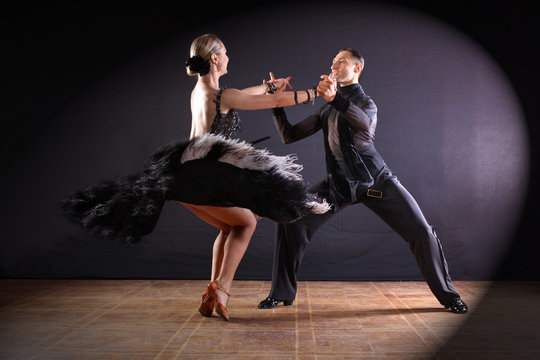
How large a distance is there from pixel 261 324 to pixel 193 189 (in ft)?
2.99

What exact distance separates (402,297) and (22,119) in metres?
3.73

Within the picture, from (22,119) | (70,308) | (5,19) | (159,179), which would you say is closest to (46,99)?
(22,119)

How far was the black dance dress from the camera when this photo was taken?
2.80 metres

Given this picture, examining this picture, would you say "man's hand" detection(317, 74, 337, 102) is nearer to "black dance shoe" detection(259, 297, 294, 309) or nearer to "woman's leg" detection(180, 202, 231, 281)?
"woman's leg" detection(180, 202, 231, 281)

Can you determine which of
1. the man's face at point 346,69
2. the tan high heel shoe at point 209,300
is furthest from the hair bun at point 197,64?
the tan high heel shoe at point 209,300

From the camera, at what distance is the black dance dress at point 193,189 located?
280 cm

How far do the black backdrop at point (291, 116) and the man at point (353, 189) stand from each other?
3.66ft

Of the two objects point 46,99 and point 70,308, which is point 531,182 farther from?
point 46,99

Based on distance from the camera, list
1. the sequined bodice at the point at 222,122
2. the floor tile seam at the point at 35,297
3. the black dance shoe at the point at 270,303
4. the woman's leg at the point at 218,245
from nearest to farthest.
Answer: the sequined bodice at the point at 222,122, the woman's leg at the point at 218,245, the black dance shoe at the point at 270,303, the floor tile seam at the point at 35,297

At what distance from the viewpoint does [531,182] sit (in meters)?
4.64

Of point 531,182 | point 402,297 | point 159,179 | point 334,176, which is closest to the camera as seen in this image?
point 159,179

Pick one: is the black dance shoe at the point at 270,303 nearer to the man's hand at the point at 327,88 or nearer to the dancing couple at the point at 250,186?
the dancing couple at the point at 250,186

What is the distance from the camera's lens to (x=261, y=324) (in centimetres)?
307

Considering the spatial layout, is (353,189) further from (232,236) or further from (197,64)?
(197,64)
